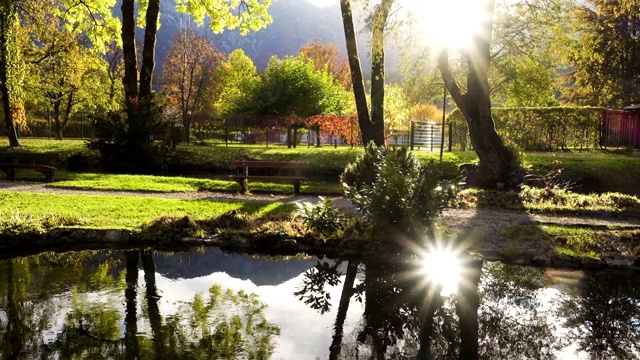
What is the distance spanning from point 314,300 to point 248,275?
1439mm

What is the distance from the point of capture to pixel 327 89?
37.2 meters

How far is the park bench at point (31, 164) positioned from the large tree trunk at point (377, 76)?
34.3ft

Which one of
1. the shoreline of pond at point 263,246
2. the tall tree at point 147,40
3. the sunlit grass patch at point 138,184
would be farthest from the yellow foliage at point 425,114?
the shoreline of pond at point 263,246

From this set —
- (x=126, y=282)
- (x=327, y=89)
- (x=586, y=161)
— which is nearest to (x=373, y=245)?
(x=126, y=282)

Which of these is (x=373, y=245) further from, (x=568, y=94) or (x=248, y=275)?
(x=568, y=94)

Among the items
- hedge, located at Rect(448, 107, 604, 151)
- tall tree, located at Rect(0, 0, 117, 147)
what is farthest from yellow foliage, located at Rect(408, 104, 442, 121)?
tall tree, located at Rect(0, 0, 117, 147)

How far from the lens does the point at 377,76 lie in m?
17.5

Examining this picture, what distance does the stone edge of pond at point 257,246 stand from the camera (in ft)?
28.3

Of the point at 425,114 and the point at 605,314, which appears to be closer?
the point at 605,314

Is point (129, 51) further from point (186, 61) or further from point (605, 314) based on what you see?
point (186, 61)

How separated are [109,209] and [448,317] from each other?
7.86 metres

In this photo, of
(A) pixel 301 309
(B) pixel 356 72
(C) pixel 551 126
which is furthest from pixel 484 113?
(C) pixel 551 126

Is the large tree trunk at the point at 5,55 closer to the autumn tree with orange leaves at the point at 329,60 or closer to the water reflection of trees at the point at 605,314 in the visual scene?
the water reflection of trees at the point at 605,314

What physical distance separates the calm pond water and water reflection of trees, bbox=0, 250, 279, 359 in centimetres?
2
